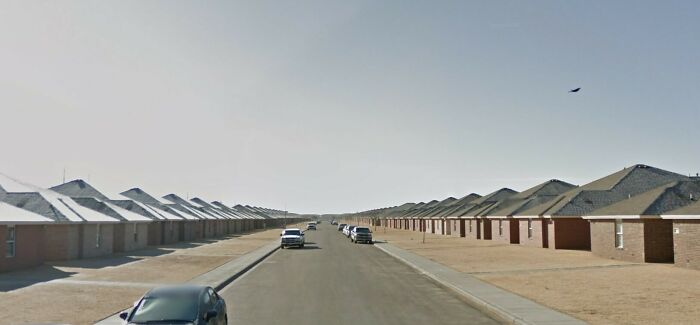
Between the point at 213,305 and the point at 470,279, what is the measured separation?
58.9 ft

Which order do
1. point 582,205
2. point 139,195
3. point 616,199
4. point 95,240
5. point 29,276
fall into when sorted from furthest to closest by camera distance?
point 139,195
point 582,205
point 616,199
point 95,240
point 29,276

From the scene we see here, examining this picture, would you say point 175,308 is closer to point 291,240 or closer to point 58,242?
point 58,242

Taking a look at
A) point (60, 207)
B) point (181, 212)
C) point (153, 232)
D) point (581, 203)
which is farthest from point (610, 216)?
point (181, 212)

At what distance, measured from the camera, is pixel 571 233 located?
53438 millimetres

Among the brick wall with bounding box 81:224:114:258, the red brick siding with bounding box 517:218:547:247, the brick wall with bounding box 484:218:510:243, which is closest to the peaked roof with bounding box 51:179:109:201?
the brick wall with bounding box 81:224:114:258

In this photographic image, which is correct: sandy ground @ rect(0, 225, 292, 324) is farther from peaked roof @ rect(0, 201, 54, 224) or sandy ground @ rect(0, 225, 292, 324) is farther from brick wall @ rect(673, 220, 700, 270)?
brick wall @ rect(673, 220, 700, 270)

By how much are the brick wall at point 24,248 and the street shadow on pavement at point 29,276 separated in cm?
46

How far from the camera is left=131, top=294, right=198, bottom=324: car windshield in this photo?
1219cm

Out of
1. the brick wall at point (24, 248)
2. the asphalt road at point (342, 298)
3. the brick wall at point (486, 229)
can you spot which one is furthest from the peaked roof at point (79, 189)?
the brick wall at point (486, 229)

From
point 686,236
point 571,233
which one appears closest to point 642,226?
point 686,236

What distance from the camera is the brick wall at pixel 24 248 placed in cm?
3152

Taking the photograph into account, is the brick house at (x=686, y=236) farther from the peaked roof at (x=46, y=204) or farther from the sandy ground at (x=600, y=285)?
the peaked roof at (x=46, y=204)

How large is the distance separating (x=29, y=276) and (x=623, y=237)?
109 ft

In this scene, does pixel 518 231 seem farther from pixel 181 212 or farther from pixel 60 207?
pixel 60 207
